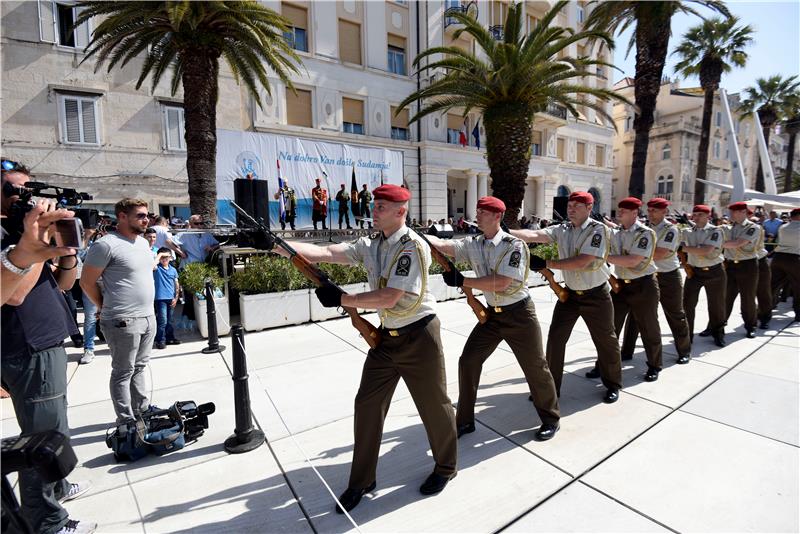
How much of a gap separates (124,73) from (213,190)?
9.39 metres

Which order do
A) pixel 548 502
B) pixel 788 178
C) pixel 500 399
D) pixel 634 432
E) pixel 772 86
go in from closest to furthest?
1. pixel 548 502
2. pixel 634 432
3. pixel 500 399
4. pixel 772 86
5. pixel 788 178

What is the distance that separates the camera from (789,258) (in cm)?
680

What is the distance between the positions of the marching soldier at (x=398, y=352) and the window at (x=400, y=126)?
20.8 meters

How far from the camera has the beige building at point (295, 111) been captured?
562 inches

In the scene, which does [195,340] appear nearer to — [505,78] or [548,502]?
[548,502]

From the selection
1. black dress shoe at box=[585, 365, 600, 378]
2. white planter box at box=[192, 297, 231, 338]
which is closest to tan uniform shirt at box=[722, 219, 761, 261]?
black dress shoe at box=[585, 365, 600, 378]

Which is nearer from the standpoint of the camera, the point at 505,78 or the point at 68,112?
the point at 505,78

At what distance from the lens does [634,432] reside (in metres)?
3.40

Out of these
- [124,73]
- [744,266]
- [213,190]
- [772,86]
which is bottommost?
[744,266]

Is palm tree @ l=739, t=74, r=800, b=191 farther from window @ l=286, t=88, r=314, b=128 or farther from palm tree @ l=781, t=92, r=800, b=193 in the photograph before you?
window @ l=286, t=88, r=314, b=128

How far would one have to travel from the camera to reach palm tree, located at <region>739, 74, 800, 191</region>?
30.1 metres

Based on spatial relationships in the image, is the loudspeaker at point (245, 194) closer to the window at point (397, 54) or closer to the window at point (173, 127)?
the window at point (173, 127)

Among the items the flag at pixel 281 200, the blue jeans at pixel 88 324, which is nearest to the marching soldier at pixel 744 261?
the blue jeans at pixel 88 324

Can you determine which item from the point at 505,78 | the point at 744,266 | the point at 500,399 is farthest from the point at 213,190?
the point at 744,266
